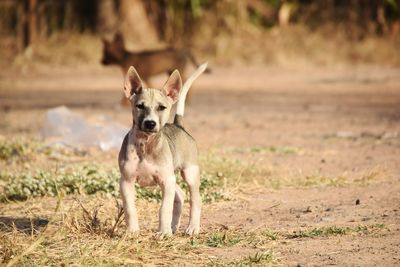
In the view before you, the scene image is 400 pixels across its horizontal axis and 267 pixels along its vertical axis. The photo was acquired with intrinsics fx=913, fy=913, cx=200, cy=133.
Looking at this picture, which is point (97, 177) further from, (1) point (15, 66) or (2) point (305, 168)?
(1) point (15, 66)

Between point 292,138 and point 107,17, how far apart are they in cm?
1465

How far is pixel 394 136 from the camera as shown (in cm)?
1148

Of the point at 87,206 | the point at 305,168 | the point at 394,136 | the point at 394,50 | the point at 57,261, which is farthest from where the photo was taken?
the point at 394,50

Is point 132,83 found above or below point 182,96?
above

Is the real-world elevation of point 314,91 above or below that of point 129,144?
below

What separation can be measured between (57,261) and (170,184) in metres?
0.93

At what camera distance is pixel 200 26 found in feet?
83.7

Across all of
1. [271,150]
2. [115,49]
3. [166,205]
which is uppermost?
[166,205]

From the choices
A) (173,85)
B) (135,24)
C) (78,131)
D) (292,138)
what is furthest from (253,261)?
(135,24)

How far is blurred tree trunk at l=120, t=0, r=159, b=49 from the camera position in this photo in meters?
24.9

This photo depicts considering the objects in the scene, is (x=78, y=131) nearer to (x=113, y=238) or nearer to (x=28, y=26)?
(x=113, y=238)

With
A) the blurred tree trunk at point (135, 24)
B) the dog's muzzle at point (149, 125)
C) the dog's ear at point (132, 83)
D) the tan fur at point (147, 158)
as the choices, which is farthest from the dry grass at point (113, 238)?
the blurred tree trunk at point (135, 24)

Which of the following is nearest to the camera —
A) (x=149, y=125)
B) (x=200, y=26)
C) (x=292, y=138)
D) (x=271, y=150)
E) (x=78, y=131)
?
(x=149, y=125)

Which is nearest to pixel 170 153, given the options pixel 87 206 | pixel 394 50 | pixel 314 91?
pixel 87 206
